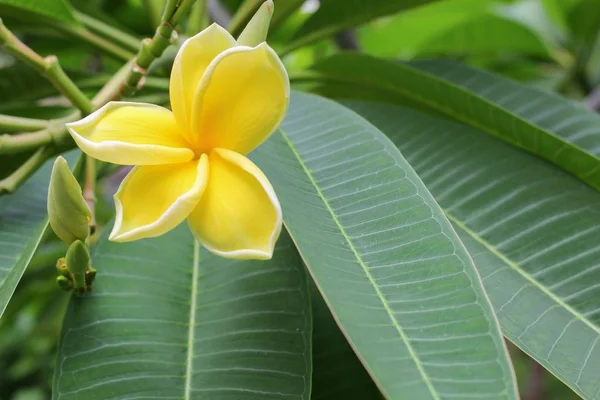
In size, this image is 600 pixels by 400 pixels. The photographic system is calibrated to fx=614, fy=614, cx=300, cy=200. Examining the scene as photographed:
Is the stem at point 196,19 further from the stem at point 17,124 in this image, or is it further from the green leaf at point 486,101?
the stem at point 17,124

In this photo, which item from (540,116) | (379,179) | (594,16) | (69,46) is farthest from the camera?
(594,16)

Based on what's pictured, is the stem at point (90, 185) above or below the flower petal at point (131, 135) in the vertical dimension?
above

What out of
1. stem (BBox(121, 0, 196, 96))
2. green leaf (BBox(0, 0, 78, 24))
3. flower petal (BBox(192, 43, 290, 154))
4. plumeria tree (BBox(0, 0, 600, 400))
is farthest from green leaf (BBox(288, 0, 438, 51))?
flower petal (BBox(192, 43, 290, 154))

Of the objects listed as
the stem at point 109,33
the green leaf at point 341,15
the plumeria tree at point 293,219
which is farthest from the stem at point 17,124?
the green leaf at point 341,15

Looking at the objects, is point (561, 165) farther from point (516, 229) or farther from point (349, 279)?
point (349, 279)

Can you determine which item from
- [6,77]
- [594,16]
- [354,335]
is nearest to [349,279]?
[354,335]

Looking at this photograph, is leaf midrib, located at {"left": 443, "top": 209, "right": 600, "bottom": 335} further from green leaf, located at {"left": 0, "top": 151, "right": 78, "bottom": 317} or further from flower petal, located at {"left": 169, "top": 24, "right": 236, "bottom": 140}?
green leaf, located at {"left": 0, "top": 151, "right": 78, "bottom": 317}

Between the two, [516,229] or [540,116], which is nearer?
[516,229]
